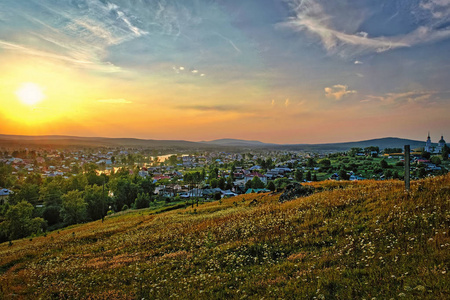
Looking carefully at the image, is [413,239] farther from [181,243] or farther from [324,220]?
[181,243]

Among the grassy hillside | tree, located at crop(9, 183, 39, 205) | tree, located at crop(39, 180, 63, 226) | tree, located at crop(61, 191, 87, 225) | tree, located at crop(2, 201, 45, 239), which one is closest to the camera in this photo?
the grassy hillside

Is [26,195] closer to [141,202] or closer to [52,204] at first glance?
[52,204]

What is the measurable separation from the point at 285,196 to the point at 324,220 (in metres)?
13.4

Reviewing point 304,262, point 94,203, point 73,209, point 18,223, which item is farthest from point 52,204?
point 304,262

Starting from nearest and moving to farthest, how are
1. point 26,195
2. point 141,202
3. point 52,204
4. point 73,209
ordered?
point 73,209, point 52,204, point 141,202, point 26,195

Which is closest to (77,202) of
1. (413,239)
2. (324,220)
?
(324,220)

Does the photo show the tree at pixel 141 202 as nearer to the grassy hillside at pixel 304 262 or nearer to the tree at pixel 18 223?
the tree at pixel 18 223

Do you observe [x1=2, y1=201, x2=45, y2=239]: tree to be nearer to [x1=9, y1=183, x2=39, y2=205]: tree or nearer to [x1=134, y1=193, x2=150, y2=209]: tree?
[x1=134, y1=193, x2=150, y2=209]: tree

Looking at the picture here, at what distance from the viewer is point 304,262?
8.78 m

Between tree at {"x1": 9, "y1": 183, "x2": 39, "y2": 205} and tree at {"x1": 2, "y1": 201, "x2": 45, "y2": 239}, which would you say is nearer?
tree at {"x1": 2, "y1": 201, "x2": 45, "y2": 239}

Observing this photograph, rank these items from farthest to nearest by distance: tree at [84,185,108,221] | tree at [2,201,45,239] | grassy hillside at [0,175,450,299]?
tree at [84,185,108,221] → tree at [2,201,45,239] → grassy hillside at [0,175,450,299]

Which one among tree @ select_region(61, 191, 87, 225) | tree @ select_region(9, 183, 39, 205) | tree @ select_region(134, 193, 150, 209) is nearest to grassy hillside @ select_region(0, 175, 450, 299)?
tree @ select_region(61, 191, 87, 225)

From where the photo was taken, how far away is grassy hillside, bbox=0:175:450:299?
661cm

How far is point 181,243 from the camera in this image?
1652 cm
